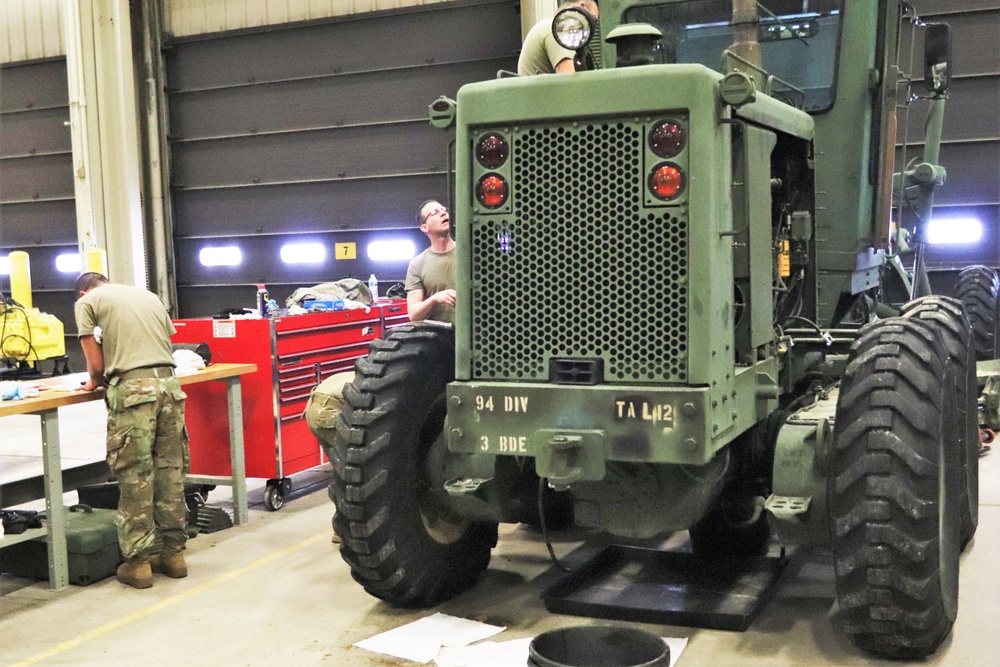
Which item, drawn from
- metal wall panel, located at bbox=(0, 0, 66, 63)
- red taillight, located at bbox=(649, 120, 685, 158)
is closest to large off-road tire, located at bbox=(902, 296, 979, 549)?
red taillight, located at bbox=(649, 120, 685, 158)

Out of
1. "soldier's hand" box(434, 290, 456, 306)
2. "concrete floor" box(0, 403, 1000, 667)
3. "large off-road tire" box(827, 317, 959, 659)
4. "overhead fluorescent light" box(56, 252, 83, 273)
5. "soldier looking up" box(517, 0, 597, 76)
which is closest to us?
"large off-road tire" box(827, 317, 959, 659)

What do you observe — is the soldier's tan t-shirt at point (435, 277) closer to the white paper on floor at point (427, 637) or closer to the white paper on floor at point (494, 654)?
the white paper on floor at point (427, 637)

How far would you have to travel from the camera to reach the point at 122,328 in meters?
5.66

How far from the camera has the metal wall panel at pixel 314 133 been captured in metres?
13.0

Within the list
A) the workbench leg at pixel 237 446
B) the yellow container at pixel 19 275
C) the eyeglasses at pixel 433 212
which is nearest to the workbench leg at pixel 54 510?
the workbench leg at pixel 237 446

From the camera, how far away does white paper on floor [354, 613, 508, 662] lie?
426 cm

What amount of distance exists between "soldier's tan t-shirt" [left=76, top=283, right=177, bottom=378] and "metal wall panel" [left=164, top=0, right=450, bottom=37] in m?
8.28

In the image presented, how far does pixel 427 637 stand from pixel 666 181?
210cm

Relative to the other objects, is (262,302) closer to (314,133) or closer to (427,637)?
(427,637)

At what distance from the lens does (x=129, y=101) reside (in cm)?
1409

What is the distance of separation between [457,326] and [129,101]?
37.4 feet

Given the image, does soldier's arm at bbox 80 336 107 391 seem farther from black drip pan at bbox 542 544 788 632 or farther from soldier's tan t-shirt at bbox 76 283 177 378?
black drip pan at bbox 542 544 788 632

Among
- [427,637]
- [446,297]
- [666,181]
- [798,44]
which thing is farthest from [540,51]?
[427,637]

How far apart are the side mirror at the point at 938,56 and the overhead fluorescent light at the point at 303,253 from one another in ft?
30.7
